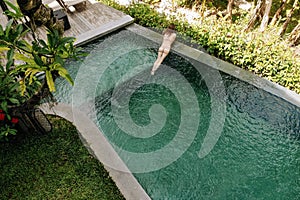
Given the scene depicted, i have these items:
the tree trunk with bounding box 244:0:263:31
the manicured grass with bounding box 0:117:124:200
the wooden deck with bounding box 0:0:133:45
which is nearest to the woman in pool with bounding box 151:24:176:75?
the wooden deck with bounding box 0:0:133:45

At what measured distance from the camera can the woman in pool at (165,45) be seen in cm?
525

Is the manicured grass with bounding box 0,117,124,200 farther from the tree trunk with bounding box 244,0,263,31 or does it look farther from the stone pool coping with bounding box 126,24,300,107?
the tree trunk with bounding box 244,0,263,31

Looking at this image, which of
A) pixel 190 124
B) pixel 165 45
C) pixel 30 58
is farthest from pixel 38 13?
pixel 165 45

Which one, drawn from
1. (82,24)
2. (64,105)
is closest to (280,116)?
(64,105)

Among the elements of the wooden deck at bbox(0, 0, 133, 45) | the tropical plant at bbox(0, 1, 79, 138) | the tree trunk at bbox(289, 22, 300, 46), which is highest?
the tropical plant at bbox(0, 1, 79, 138)

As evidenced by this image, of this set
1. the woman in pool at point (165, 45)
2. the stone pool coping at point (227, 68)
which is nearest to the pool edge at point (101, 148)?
the woman in pool at point (165, 45)

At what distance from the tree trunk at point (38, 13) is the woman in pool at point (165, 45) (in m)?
2.60

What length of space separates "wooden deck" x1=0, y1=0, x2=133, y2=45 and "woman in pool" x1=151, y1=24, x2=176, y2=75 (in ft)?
3.48

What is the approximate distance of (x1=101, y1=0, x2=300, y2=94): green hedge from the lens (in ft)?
15.3

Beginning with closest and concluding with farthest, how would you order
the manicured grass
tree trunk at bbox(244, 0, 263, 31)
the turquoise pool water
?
the manicured grass, the turquoise pool water, tree trunk at bbox(244, 0, 263, 31)

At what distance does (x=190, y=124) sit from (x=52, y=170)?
2.24 metres

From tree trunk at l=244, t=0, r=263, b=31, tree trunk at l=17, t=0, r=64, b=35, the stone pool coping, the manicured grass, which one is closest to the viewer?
tree trunk at l=17, t=0, r=64, b=35

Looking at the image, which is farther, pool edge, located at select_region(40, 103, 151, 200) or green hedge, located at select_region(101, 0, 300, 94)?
green hedge, located at select_region(101, 0, 300, 94)

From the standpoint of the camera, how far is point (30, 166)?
343 centimetres
